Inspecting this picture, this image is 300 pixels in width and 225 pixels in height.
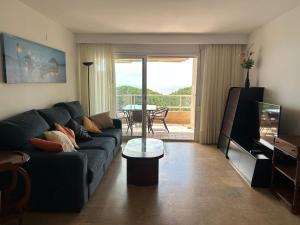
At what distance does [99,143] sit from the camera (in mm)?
3430

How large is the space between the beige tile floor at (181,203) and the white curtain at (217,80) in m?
1.63

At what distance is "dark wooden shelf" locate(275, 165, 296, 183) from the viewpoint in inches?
100

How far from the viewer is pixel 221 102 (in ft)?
16.7

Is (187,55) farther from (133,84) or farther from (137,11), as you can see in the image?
(137,11)

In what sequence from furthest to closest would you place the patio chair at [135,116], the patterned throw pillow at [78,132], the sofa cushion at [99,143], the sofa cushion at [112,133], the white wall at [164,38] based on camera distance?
the patio chair at [135,116], the white wall at [164,38], the sofa cushion at [112,133], the patterned throw pillow at [78,132], the sofa cushion at [99,143]

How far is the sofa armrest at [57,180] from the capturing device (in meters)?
2.30

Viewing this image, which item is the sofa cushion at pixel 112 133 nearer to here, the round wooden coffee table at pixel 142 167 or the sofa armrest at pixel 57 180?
the round wooden coffee table at pixel 142 167

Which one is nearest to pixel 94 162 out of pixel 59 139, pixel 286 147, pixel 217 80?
pixel 59 139

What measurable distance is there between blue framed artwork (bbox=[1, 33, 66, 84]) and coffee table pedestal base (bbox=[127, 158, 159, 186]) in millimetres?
1766

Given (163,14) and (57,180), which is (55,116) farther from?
(163,14)

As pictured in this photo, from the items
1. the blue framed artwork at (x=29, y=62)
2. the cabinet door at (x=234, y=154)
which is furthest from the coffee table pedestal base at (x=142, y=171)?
the blue framed artwork at (x=29, y=62)

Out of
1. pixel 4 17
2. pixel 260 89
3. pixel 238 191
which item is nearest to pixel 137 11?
pixel 4 17

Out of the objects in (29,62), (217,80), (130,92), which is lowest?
(130,92)

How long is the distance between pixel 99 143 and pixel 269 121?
2468 mm
